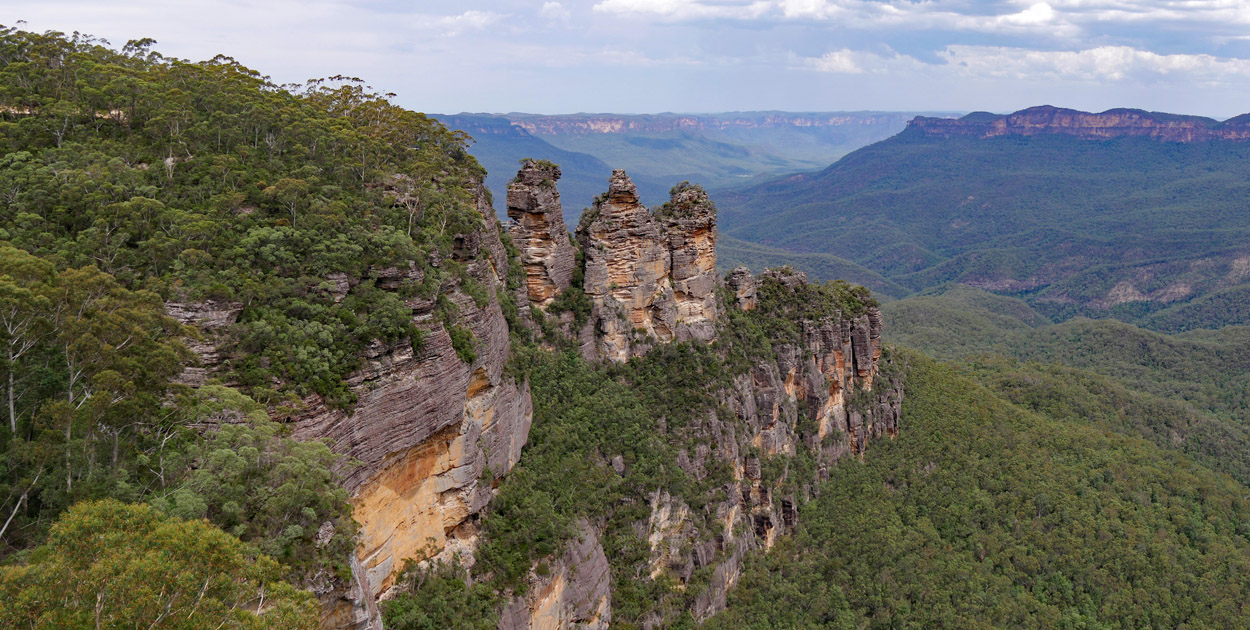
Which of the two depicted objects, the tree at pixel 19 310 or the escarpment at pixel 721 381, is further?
the escarpment at pixel 721 381

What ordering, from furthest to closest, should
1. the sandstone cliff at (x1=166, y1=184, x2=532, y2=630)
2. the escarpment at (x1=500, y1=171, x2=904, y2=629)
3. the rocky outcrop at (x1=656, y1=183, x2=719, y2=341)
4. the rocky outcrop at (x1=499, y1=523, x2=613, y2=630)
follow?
the rocky outcrop at (x1=656, y1=183, x2=719, y2=341), the escarpment at (x1=500, y1=171, x2=904, y2=629), the rocky outcrop at (x1=499, y1=523, x2=613, y2=630), the sandstone cliff at (x1=166, y1=184, x2=532, y2=630)

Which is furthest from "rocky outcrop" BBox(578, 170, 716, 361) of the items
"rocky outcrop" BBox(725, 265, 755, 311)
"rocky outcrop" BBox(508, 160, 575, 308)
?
"rocky outcrop" BBox(725, 265, 755, 311)

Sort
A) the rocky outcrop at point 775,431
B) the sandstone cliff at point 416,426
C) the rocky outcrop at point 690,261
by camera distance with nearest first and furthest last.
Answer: the sandstone cliff at point 416,426 → the rocky outcrop at point 775,431 → the rocky outcrop at point 690,261

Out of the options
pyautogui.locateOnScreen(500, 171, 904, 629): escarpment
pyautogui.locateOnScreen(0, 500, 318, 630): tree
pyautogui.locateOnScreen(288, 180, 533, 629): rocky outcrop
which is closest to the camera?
pyautogui.locateOnScreen(0, 500, 318, 630): tree

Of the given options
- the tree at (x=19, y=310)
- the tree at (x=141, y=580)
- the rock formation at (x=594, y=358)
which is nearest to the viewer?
the tree at (x=141, y=580)

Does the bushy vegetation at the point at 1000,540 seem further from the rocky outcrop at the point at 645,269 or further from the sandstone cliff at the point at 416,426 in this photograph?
the sandstone cliff at the point at 416,426

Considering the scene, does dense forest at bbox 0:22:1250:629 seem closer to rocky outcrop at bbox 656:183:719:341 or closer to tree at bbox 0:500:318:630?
tree at bbox 0:500:318:630

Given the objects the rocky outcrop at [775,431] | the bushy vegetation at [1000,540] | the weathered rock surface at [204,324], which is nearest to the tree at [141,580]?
the weathered rock surface at [204,324]
